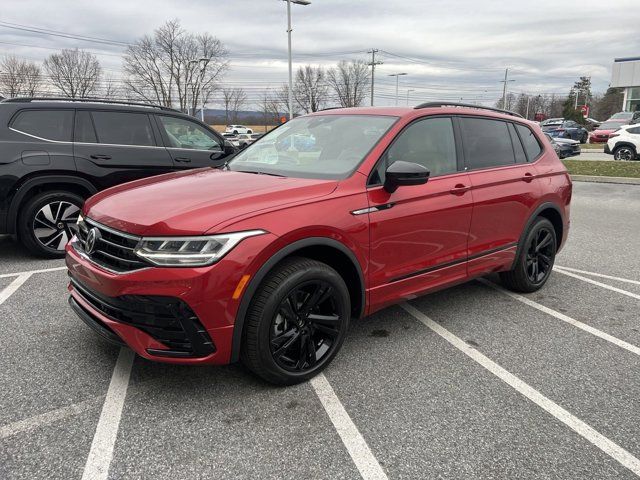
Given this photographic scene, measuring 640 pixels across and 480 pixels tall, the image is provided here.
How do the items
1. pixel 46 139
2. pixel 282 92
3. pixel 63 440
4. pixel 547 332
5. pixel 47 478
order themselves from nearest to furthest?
pixel 47 478 → pixel 63 440 → pixel 547 332 → pixel 46 139 → pixel 282 92

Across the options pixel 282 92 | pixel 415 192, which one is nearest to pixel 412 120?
pixel 415 192

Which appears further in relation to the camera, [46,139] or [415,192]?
[46,139]

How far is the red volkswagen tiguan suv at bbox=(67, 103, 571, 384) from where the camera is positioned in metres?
2.60

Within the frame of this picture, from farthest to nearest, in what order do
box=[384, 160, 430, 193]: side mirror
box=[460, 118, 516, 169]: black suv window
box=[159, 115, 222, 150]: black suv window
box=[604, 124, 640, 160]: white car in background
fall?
box=[604, 124, 640, 160]: white car in background < box=[159, 115, 222, 150]: black suv window < box=[460, 118, 516, 169]: black suv window < box=[384, 160, 430, 193]: side mirror

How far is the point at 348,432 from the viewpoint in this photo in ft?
8.52

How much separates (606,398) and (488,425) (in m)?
0.86

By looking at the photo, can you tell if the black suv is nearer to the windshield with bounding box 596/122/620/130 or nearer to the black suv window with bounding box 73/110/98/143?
the black suv window with bounding box 73/110/98/143

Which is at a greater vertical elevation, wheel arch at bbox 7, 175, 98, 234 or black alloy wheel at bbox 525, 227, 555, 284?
wheel arch at bbox 7, 175, 98, 234

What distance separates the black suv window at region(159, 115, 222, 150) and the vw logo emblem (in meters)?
3.84

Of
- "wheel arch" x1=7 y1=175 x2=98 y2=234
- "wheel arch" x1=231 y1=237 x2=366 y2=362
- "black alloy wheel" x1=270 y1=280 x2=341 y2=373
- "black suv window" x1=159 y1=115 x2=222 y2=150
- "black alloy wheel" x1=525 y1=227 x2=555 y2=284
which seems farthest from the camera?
"black suv window" x1=159 y1=115 x2=222 y2=150

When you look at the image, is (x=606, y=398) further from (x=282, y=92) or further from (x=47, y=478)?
(x=282, y=92)

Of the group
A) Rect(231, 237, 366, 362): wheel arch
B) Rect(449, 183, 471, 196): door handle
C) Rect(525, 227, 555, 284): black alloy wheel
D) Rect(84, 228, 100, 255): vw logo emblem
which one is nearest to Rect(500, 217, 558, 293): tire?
Rect(525, 227, 555, 284): black alloy wheel

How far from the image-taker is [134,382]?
120 inches

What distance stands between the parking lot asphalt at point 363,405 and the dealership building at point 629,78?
64720 mm
